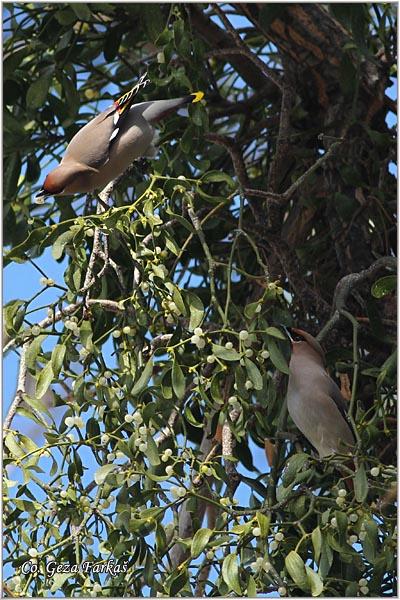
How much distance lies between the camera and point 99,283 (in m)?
1.37

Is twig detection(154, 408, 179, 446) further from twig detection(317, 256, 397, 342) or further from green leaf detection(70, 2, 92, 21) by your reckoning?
green leaf detection(70, 2, 92, 21)

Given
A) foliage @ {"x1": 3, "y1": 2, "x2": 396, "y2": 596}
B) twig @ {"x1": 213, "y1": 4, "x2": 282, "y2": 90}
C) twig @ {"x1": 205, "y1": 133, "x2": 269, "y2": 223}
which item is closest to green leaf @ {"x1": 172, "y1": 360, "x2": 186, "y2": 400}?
foliage @ {"x1": 3, "y1": 2, "x2": 396, "y2": 596}

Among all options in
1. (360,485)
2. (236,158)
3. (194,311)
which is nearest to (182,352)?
(194,311)

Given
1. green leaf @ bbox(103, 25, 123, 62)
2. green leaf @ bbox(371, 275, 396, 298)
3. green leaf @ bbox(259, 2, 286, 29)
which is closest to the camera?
green leaf @ bbox(371, 275, 396, 298)

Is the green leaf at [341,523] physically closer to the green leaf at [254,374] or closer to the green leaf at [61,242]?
the green leaf at [254,374]

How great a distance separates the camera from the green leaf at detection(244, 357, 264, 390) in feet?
4.04

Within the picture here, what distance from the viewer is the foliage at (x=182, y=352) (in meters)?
1.23

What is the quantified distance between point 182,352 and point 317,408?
0.71 feet

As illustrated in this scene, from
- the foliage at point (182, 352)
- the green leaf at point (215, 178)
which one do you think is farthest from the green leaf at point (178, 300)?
the green leaf at point (215, 178)

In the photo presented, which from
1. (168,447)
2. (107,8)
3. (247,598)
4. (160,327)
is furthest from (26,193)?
(247,598)

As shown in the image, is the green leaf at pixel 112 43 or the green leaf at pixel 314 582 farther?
the green leaf at pixel 112 43

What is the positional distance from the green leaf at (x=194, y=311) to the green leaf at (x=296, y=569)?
0.84 ft

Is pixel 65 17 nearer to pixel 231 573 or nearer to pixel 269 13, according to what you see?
pixel 269 13

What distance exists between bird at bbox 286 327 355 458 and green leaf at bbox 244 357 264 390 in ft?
0.63
